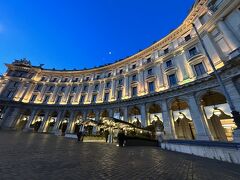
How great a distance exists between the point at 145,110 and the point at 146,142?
6.61 m

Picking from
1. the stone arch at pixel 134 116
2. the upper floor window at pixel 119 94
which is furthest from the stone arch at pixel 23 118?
the stone arch at pixel 134 116

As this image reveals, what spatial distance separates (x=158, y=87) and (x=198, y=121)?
30.1 feet

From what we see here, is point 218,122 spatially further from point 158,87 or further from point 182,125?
point 158,87

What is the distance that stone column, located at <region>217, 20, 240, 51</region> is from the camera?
14152 mm

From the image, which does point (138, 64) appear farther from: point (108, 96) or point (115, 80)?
point (108, 96)

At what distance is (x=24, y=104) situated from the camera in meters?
33.6

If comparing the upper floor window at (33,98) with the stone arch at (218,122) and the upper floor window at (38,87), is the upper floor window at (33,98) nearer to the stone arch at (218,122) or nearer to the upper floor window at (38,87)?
the upper floor window at (38,87)

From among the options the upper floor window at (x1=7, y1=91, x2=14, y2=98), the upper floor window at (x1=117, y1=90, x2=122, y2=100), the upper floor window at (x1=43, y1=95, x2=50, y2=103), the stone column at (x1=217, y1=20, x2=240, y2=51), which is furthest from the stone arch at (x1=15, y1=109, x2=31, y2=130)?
the stone column at (x1=217, y1=20, x2=240, y2=51)

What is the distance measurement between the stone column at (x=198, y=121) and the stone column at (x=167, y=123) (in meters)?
3.35

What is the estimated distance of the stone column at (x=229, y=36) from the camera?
14.2 m

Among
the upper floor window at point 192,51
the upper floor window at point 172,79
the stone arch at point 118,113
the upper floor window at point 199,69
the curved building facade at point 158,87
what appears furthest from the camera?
the stone arch at point 118,113

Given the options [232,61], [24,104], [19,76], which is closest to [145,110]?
[232,61]

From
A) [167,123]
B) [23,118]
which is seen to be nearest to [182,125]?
[167,123]

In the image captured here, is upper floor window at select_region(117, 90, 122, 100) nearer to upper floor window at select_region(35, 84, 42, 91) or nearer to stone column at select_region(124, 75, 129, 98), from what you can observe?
stone column at select_region(124, 75, 129, 98)
